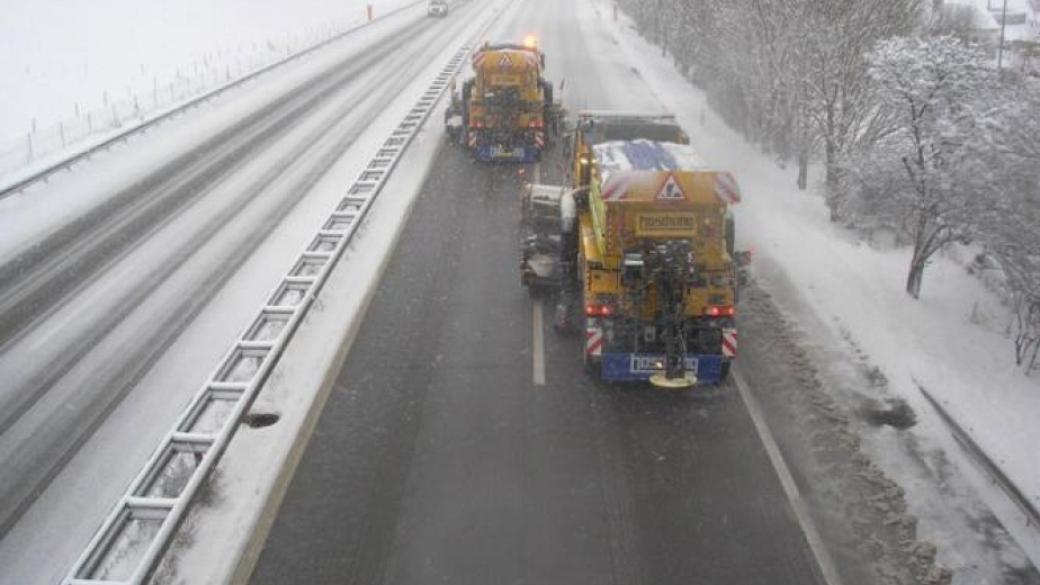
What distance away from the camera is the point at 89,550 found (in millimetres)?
8008

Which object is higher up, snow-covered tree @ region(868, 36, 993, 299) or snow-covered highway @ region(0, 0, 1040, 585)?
snow-covered tree @ region(868, 36, 993, 299)

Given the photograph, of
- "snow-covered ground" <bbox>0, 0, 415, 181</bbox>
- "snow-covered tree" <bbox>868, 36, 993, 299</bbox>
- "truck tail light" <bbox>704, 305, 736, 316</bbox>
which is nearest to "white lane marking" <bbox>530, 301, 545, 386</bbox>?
"truck tail light" <bbox>704, 305, 736, 316</bbox>

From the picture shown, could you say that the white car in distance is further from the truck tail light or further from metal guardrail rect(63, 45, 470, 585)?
the truck tail light

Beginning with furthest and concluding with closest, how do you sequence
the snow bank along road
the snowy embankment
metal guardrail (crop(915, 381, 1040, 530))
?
the snow bank along road < the snowy embankment < metal guardrail (crop(915, 381, 1040, 530))

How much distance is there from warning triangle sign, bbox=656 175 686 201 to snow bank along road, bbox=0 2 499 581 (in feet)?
22.8

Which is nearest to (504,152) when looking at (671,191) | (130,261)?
(130,261)

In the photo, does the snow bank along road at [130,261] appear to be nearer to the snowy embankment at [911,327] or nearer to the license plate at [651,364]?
the license plate at [651,364]

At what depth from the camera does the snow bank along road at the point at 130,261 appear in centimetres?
1089

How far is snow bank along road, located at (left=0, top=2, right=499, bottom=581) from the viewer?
10.9 metres

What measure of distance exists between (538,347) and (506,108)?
12145mm

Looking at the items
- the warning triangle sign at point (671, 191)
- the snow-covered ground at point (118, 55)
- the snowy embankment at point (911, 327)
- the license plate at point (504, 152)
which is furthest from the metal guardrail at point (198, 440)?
the snow-covered ground at point (118, 55)

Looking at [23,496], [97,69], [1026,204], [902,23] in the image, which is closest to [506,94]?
[902,23]

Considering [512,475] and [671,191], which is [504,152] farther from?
[512,475]

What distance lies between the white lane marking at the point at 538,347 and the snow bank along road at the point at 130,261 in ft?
15.7
